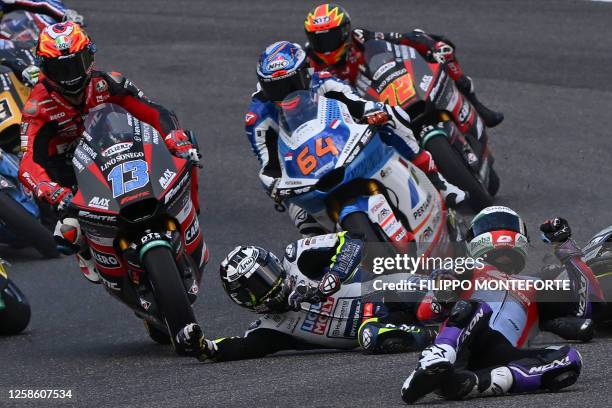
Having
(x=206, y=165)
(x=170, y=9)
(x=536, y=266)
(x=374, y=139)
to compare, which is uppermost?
(x=374, y=139)

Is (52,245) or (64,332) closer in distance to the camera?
(64,332)

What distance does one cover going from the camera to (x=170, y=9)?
20.8 m

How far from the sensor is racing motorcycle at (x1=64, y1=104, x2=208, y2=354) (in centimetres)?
907

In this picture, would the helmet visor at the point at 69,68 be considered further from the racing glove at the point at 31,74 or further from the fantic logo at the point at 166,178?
the racing glove at the point at 31,74

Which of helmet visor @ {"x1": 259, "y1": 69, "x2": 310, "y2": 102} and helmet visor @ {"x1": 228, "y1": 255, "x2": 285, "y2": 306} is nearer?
helmet visor @ {"x1": 228, "y1": 255, "x2": 285, "y2": 306}

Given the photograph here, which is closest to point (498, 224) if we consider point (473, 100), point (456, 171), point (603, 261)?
point (603, 261)

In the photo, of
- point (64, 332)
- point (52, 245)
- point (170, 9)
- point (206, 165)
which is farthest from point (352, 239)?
point (170, 9)

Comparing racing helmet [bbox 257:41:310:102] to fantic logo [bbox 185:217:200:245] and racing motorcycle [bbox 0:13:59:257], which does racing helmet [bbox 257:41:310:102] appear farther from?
racing motorcycle [bbox 0:13:59:257]

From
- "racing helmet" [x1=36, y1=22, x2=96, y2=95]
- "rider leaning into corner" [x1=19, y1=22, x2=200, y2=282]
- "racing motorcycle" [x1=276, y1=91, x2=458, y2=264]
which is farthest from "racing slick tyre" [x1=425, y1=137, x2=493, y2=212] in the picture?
"racing helmet" [x1=36, y1=22, x2=96, y2=95]

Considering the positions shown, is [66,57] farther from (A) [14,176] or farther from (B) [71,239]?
(A) [14,176]

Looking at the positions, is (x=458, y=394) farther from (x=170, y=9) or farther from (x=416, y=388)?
(x=170, y=9)

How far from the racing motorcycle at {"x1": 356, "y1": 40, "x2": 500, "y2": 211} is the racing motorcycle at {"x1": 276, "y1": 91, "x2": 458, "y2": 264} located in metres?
1.38

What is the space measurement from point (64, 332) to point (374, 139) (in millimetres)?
2595

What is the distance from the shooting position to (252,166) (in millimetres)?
15094
